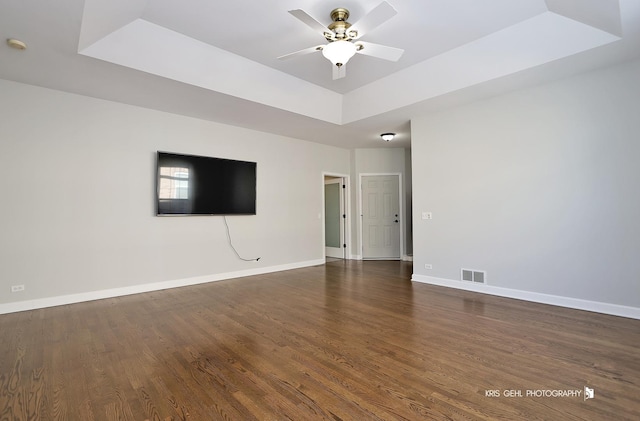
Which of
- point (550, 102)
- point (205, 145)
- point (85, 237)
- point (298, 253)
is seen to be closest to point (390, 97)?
point (550, 102)

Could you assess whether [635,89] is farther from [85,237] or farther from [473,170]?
[85,237]

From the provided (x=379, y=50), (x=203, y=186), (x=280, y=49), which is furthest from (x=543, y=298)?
(x=203, y=186)

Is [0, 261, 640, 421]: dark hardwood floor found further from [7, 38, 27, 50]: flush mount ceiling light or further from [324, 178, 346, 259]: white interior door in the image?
[324, 178, 346, 259]: white interior door

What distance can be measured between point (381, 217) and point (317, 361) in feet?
17.5

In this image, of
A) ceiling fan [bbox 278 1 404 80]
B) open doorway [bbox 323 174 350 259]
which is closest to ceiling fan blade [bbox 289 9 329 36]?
ceiling fan [bbox 278 1 404 80]

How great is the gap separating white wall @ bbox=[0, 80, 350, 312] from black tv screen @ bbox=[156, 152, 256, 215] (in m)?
0.15

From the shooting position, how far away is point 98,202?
3.96 meters

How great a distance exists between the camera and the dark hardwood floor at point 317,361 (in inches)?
67.8

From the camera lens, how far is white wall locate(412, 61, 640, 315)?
3219mm

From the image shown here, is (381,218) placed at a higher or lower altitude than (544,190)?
lower

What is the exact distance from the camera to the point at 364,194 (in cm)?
731

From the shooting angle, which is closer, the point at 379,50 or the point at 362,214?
the point at 379,50

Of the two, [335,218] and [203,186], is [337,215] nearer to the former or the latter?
[335,218]

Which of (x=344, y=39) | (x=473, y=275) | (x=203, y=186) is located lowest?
(x=473, y=275)
